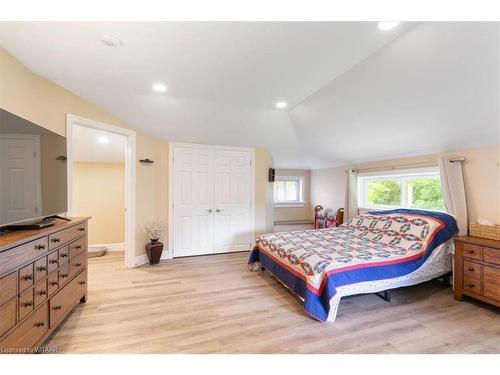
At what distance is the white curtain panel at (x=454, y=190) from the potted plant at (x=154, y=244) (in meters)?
4.22

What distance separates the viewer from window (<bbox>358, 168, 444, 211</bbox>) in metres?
3.37

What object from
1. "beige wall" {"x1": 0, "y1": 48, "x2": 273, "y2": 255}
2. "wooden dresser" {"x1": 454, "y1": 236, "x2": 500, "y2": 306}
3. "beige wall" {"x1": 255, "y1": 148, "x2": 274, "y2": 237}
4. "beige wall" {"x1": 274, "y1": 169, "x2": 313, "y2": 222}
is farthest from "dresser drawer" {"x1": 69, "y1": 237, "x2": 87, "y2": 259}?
"beige wall" {"x1": 274, "y1": 169, "x2": 313, "y2": 222}

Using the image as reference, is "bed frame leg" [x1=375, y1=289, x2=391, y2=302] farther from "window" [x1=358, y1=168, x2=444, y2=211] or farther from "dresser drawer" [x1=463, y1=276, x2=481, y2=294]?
"window" [x1=358, y1=168, x2=444, y2=211]

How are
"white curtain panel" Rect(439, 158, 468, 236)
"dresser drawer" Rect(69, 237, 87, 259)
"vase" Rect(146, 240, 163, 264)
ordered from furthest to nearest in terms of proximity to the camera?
1. "vase" Rect(146, 240, 163, 264)
2. "white curtain panel" Rect(439, 158, 468, 236)
3. "dresser drawer" Rect(69, 237, 87, 259)

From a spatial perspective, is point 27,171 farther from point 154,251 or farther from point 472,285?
point 472,285

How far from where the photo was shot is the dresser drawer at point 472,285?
233 centimetres

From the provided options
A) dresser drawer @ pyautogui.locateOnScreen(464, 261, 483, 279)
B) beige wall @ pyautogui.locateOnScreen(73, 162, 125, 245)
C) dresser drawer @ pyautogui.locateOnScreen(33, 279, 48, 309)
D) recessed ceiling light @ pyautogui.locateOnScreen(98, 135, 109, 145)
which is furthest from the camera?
beige wall @ pyautogui.locateOnScreen(73, 162, 125, 245)

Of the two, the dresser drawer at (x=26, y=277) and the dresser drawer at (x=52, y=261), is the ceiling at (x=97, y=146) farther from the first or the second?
the dresser drawer at (x=26, y=277)

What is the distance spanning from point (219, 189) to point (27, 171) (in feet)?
9.49

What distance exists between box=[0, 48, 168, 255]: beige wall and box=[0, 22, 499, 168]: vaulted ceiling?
113 millimetres

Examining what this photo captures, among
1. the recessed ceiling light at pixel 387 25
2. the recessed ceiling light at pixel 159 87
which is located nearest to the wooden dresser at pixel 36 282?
the recessed ceiling light at pixel 159 87

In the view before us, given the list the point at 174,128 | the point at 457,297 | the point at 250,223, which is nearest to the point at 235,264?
the point at 250,223
